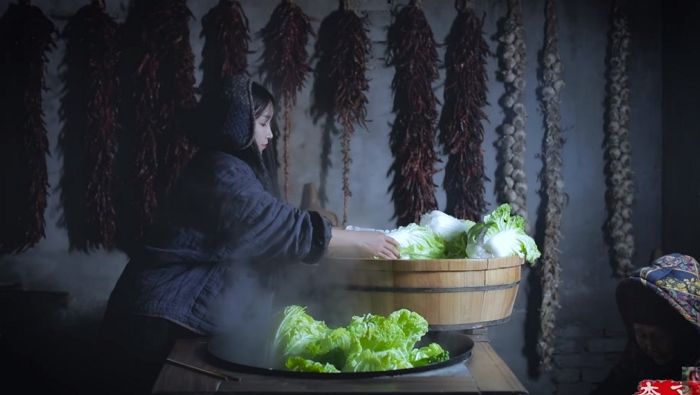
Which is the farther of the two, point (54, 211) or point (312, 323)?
point (54, 211)

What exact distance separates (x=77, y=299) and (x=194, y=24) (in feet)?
5.97

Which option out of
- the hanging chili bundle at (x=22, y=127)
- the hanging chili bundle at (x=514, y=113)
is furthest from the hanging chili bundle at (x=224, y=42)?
the hanging chili bundle at (x=514, y=113)

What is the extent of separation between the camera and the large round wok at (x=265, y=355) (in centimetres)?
179

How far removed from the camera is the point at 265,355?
2.11 meters

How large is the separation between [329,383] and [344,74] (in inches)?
108

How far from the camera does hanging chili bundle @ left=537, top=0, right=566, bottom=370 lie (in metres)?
4.30

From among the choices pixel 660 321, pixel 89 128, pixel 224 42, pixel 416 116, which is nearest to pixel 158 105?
pixel 89 128

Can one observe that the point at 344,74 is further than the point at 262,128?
Yes

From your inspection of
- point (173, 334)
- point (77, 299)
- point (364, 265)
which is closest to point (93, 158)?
point (77, 299)

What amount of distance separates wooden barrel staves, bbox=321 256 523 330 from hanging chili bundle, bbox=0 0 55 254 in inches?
95.8

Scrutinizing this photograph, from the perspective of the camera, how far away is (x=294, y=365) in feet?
6.27

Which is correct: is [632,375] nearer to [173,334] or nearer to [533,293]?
[533,293]

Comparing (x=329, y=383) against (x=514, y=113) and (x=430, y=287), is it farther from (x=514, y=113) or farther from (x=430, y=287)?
(x=514, y=113)

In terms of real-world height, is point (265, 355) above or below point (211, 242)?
below
